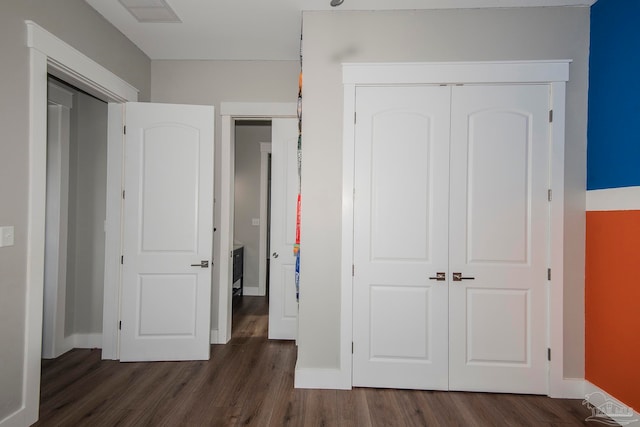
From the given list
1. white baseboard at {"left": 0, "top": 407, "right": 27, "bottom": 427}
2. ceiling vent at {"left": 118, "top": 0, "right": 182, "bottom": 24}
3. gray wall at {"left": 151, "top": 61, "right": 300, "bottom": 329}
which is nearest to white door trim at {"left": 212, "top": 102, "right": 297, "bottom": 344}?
gray wall at {"left": 151, "top": 61, "right": 300, "bottom": 329}

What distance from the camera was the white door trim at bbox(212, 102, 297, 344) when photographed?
3230 millimetres

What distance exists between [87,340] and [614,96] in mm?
4715

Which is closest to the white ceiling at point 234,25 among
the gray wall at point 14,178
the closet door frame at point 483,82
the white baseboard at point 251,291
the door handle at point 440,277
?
the closet door frame at point 483,82

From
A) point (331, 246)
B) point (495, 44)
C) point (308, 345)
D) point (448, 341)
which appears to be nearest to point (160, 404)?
point (308, 345)

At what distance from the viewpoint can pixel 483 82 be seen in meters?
2.36

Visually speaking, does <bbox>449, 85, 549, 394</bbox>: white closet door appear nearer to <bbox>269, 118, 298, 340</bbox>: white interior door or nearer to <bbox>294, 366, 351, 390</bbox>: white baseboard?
<bbox>294, 366, 351, 390</bbox>: white baseboard

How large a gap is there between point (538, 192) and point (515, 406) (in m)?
1.49

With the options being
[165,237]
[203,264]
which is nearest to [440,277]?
[203,264]

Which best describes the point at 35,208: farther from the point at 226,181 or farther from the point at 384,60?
the point at 384,60

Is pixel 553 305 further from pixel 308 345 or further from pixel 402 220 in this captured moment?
pixel 308 345

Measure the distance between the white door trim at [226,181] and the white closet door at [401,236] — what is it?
1.13 meters

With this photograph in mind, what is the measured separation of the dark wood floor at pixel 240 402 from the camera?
202cm

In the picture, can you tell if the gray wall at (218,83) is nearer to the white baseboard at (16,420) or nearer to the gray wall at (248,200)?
the white baseboard at (16,420)

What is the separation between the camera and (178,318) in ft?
9.35
